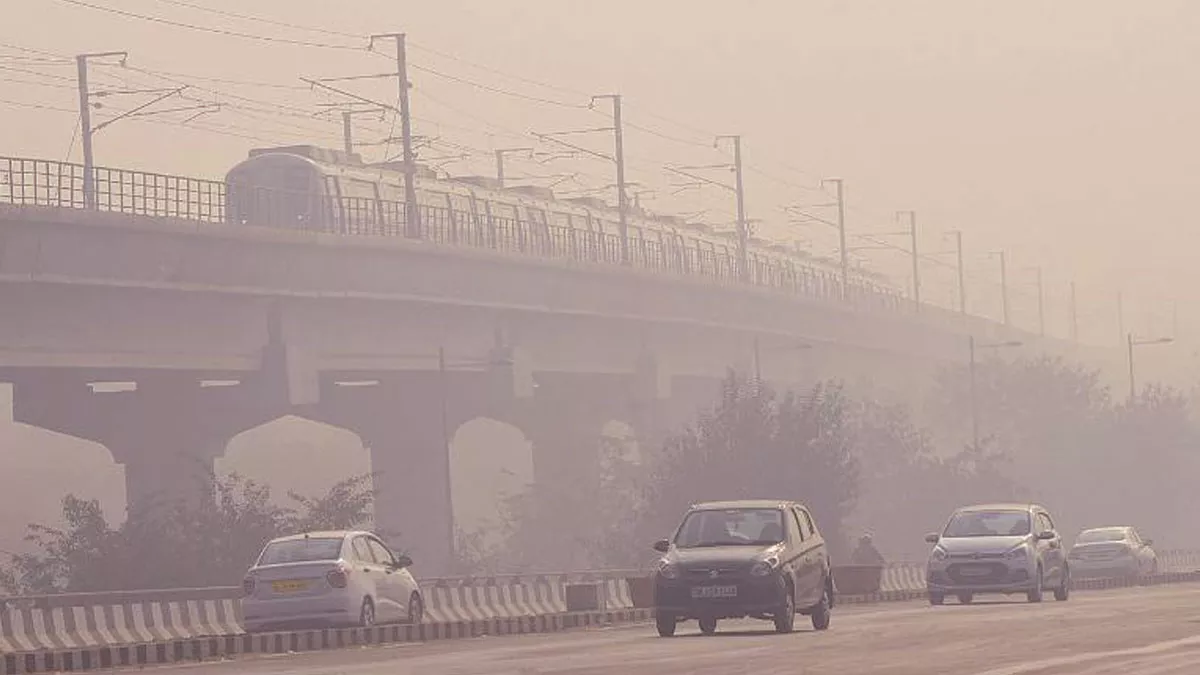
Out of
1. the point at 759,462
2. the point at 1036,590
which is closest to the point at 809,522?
the point at 1036,590

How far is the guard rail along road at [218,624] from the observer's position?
3250cm

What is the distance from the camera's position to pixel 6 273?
5944 centimetres

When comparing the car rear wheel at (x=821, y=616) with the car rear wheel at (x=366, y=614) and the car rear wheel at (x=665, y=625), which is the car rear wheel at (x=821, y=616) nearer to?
the car rear wheel at (x=665, y=625)

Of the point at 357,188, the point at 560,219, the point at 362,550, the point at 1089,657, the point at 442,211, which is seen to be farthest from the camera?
the point at 560,219

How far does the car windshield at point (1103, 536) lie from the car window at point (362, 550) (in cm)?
3366

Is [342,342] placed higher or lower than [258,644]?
higher

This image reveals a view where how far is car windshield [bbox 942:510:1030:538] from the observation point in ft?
151

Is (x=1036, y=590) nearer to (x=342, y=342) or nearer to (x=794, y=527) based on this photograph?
(x=794, y=527)

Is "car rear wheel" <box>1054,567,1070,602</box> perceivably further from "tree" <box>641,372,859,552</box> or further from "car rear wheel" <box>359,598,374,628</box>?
"tree" <box>641,372,859,552</box>

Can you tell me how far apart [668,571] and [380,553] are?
6.69 metres

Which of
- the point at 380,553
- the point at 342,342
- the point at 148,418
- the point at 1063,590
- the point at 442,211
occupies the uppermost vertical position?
the point at 442,211

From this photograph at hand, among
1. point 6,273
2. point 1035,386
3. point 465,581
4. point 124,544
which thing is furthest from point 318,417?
point 1035,386

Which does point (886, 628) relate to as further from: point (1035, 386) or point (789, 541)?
point (1035, 386)

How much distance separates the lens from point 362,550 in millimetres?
37562
